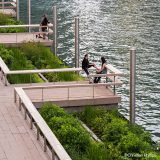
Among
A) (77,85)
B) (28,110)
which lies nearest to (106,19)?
(77,85)

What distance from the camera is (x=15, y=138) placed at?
16.4 meters

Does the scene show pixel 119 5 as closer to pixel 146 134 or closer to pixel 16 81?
pixel 16 81

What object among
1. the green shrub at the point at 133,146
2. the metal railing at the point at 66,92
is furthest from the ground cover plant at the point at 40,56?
the green shrub at the point at 133,146

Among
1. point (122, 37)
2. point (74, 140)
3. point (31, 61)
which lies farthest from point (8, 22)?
point (74, 140)

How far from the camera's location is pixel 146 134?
1858cm

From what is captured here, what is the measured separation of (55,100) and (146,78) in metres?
10.8

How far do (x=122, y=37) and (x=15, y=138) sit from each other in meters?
25.0

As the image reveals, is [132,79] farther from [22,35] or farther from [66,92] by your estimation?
[22,35]

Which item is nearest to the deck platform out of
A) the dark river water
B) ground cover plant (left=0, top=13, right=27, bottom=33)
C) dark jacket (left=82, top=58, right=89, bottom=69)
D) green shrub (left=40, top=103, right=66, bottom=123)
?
ground cover plant (left=0, top=13, right=27, bottom=33)

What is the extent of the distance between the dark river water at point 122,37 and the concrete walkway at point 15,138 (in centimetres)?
501

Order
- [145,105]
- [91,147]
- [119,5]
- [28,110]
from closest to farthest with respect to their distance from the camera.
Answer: [91,147], [28,110], [145,105], [119,5]

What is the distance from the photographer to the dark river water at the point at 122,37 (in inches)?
1024

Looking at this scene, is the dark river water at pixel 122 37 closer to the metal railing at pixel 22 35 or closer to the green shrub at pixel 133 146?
the metal railing at pixel 22 35

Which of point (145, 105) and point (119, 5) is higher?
point (119, 5)
